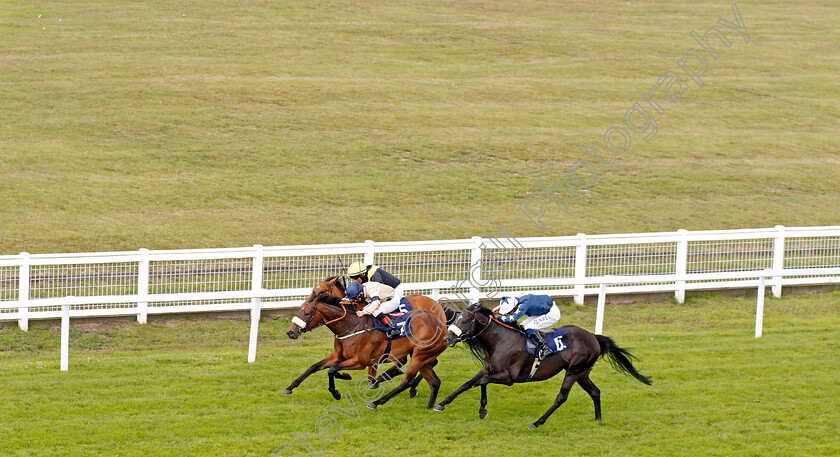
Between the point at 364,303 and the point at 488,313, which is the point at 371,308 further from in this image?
the point at 488,313

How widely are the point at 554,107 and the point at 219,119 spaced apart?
919 cm

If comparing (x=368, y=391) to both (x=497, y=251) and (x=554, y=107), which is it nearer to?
(x=497, y=251)

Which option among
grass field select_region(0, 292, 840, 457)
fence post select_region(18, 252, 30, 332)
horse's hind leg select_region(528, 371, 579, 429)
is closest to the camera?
grass field select_region(0, 292, 840, 457)

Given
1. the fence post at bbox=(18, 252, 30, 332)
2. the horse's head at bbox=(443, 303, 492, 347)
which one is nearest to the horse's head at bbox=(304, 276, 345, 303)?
the horse's head at bbox=(443, 303, 492, 347)

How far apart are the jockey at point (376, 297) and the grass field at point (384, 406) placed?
2.42 feet

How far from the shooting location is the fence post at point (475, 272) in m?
13.1

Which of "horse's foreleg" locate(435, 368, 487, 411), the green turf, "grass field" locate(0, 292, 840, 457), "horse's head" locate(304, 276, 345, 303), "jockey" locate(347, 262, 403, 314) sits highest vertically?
the green turf

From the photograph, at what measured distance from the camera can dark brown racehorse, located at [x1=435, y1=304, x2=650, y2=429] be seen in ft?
30.3

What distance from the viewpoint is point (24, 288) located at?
1188cm

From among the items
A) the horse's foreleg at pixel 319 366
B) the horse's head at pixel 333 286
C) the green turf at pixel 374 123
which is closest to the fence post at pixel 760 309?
the horse's head at pixel 333 286

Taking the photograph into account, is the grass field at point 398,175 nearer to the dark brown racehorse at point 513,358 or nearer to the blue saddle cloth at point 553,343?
the dark brown racehorse at point 513,358

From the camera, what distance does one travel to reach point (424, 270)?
1325 cm

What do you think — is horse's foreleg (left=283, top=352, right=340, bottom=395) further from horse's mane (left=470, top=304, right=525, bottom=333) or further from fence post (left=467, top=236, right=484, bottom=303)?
fence post (left=467, top=236, right=484, bottom=303)

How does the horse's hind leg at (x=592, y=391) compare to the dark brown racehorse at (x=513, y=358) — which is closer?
the dark brown racehorse at (x=513, y=358)
